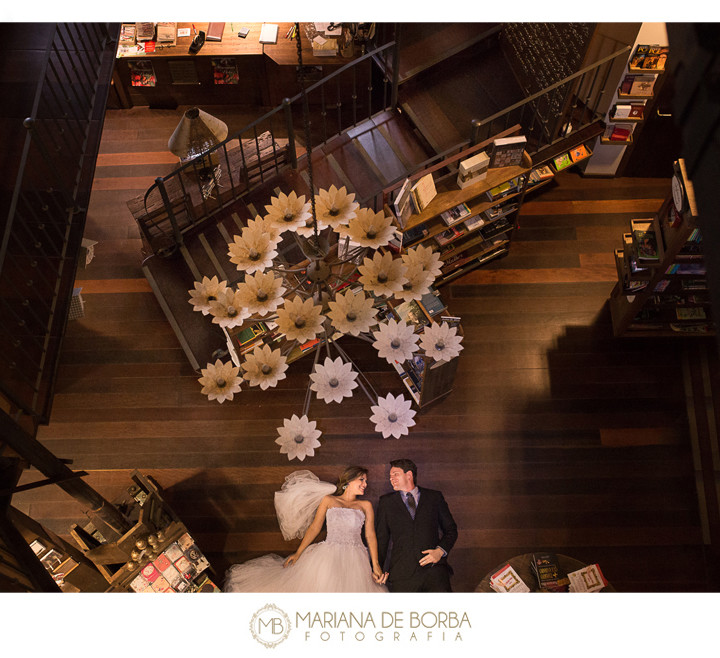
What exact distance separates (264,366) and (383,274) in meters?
0.76

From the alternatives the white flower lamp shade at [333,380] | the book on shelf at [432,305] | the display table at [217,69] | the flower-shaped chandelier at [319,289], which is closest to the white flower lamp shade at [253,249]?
the flower-shaped chandelier at [319,289]

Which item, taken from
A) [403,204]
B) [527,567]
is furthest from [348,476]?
[403,204]

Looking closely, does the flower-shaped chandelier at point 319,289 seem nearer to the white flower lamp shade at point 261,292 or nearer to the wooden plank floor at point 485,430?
the white flower lamp shade at point 261,292

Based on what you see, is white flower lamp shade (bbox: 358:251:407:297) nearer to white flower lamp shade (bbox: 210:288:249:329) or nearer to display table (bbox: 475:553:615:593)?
white flower lamp shade (bbox: 210:288:249:329)

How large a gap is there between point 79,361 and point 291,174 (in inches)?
113

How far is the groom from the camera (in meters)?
5.83

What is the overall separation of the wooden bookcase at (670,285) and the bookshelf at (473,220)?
1221mm

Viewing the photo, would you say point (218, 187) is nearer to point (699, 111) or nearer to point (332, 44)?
point (332, 44)

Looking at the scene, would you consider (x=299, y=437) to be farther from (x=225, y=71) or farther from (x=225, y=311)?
(x=225, y=71)

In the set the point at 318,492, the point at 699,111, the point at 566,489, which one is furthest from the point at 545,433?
the point at 699,111

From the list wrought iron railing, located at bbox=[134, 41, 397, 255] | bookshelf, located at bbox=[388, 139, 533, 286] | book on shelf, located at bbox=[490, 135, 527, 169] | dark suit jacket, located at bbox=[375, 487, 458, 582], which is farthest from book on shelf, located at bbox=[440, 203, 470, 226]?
dark suit jacket, located at bbox=[375, 487, 458, 582]

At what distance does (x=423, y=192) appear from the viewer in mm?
5953

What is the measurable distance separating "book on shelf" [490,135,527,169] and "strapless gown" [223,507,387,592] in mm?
3367
